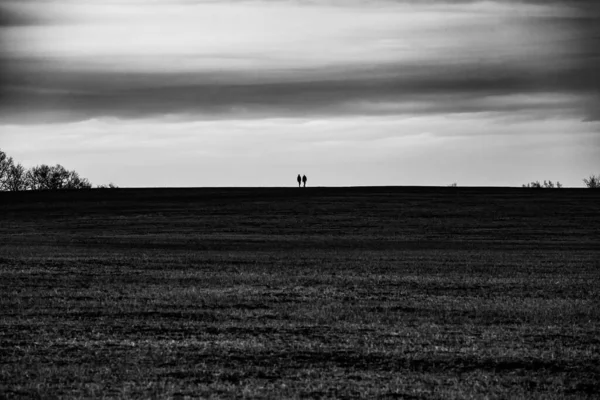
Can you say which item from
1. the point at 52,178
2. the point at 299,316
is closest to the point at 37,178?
the point at 52,178

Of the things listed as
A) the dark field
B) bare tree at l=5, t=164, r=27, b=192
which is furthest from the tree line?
the dark field

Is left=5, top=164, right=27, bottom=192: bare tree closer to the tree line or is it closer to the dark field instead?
the tree line

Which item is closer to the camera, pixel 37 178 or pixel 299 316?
pixel 299 316

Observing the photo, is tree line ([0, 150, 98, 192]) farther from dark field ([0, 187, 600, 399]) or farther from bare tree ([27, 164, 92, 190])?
dark field ([0, 187, 600, 399])

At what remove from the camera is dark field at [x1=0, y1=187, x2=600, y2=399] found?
14.5 metres

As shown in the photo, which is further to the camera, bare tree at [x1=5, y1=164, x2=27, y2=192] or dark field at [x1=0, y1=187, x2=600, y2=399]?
bare tree at [x1=5, y1=164, x2=27, y2=192]

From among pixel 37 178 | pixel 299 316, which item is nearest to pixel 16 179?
pixel 37 178

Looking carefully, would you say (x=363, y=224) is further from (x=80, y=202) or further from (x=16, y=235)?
(x=80, y=202)

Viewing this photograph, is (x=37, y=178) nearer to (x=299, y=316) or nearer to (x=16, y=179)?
(x=16, y=179)

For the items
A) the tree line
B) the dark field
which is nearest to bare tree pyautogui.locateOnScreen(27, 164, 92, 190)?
the tree line

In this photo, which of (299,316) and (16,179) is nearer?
(299,316)

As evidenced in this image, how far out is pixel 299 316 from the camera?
72.1ft

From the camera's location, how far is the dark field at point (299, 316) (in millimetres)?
14469

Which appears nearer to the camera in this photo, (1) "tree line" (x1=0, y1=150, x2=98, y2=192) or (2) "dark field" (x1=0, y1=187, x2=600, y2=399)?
(2) "dark field" (x1=0, y1=187, x2=600, y2=399)
